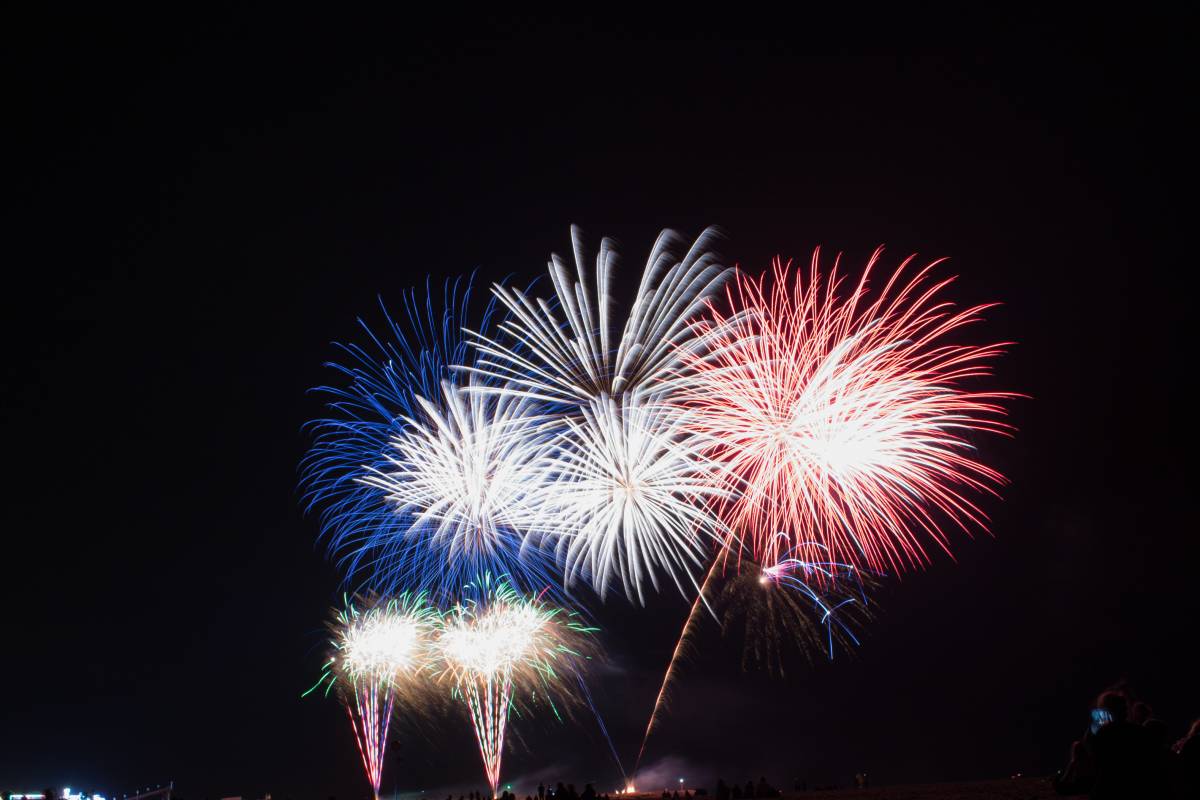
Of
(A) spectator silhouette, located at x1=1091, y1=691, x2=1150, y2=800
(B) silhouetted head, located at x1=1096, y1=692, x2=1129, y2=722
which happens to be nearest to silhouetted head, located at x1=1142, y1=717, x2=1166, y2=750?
(A) spectator silhouette, located at x1=1091, y1=691, x2=1150, y2=800

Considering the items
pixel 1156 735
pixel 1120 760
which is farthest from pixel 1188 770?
pixel 1120 760

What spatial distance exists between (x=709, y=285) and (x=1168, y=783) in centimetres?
1950

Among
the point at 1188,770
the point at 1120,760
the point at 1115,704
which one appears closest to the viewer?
the point at 1120,760

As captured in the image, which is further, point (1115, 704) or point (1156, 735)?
point (1115, 704)

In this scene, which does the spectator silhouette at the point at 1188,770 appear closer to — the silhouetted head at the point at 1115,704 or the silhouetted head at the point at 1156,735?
the silhouetted head at the point at 1156,735

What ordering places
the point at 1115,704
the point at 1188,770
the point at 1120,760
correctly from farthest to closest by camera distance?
the point at 1115,704 < the point at 1188,770 < the point at 1120,760

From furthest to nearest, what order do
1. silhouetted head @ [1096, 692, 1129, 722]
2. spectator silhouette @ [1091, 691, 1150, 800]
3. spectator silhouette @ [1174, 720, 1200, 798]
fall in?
silhouetted head @ [1096, 692, 1129, 722] < spectator silhouette @ [1174, 720, 1200, 798] < spectator silhouette @ [1091, 691, 1150, 800]

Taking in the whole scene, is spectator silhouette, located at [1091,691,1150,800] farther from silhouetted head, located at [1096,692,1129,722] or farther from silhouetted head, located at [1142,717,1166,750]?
silhouetted head, located at [1096,692,1129,722]

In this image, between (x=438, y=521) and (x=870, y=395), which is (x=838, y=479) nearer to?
(x=870, y=395)

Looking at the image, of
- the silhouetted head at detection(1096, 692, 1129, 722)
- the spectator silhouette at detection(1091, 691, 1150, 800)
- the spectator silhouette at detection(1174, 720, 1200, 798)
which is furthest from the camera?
the silhouetted head at detection(1096, 692, 1129, 722)

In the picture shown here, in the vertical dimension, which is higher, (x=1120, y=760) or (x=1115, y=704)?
(x=1115, y=704)

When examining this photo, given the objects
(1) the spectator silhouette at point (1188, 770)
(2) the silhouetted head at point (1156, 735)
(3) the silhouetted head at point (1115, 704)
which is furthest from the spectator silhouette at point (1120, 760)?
(1) the spectator silhouette at point (1188, 770)

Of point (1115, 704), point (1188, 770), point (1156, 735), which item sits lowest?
point (1188, 770)

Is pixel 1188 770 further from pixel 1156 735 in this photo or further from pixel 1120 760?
pixel 1120 760
